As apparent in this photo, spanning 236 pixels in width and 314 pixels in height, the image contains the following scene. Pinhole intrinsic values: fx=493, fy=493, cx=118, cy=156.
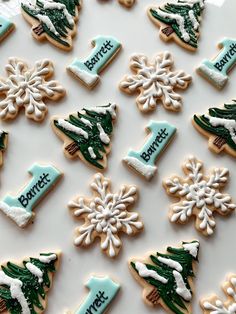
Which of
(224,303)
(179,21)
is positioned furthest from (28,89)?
(224,303)

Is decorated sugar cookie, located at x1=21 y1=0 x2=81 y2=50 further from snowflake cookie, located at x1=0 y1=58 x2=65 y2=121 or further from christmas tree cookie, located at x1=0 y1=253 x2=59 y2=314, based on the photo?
christmas tree cookie, located at x1=0 y1=253 x2=59 y2=314

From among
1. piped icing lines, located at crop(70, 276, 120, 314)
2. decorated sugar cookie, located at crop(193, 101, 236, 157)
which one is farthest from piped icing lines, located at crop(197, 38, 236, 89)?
piped icing lines, located at crop(70, 276, 120, 314)

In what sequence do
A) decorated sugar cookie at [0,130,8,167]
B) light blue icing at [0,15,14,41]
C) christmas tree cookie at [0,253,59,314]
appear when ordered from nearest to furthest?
christmas tree cookie at [0,253,59,314], decorated sugar cookie at [0,130,8,167], light blue icing at [0,15,14,41]

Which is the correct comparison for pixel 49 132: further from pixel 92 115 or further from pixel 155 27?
pixel 155 27

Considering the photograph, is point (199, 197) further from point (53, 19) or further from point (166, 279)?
point (53, 19)

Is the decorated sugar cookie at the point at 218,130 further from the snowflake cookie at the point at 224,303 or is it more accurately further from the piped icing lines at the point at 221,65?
the snowflake cookie at the point at 224,303

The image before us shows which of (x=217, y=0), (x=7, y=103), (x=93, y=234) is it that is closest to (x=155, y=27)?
(x=217, y=0)
